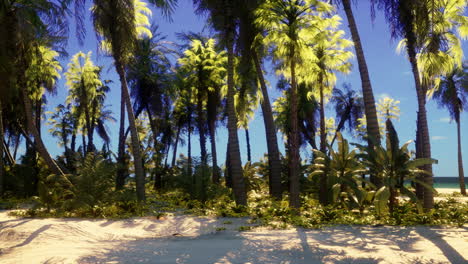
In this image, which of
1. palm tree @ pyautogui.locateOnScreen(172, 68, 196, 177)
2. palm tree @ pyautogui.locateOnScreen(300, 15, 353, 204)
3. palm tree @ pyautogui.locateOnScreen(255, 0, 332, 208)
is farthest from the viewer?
palm tree @ pyautogui.locateOnScreen(172, 68, 196, 177)

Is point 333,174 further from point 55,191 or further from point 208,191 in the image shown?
point 55,191

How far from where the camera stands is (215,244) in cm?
807

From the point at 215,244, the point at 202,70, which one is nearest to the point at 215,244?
the point at 215,244

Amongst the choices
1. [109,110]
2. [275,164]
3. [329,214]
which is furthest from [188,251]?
[109,110]

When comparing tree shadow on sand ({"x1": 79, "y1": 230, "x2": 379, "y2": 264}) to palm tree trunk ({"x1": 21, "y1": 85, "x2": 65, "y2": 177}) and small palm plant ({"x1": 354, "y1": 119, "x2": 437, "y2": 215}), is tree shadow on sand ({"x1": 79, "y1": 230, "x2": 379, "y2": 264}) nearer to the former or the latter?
small palm plant ({"x1": 354, "y1": 119, "x2": 437, "y2": 215})

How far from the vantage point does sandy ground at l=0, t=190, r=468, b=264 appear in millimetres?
6805

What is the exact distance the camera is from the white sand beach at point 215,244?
22.3 feet

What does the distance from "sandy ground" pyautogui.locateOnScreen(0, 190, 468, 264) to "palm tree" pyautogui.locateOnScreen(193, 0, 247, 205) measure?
9.59 ft

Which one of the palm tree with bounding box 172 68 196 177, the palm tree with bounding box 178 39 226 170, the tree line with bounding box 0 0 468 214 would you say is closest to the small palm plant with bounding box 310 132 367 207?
the tree line with bounding box 0 0 468 214

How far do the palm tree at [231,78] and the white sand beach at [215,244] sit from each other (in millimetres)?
2899

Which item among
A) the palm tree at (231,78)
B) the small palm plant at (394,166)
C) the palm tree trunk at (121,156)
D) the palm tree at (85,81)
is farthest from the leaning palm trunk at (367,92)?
the palm tree at (85,81)

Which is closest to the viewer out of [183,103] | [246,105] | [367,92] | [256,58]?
[367,92]

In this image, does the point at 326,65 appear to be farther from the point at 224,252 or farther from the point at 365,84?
the point at 224,252

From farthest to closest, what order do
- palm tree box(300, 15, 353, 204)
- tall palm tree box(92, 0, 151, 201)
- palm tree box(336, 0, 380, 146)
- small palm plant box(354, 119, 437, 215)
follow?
palm tree box(300, 15, 353, 204) < tall palm tree box(92, 0, 151, 201) < palm tree box(336, 0, 380, 146) < small palm plant box(354, 119, 437, 215)
